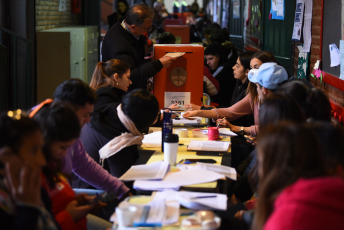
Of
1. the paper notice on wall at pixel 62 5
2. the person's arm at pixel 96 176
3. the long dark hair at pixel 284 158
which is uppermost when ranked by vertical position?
the paper notice on wall at pixel 62 5

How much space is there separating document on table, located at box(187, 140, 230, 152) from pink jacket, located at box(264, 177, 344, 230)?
208cm

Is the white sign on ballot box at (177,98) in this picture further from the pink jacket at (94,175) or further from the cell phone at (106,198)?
Result: the cell phone at (106,198)

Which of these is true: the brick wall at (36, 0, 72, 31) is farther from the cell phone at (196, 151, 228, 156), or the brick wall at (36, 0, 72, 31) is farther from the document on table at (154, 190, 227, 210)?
the document on table at (154, 190, 227, 210)

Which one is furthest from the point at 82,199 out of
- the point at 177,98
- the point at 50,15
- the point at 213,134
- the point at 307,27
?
the point at 50,15

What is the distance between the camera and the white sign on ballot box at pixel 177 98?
5.50 metres

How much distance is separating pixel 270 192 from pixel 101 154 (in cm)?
181

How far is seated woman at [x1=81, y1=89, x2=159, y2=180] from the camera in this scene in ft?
11.7

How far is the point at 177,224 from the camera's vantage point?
2.44 m

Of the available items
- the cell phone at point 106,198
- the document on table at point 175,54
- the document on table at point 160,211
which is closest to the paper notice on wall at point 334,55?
the document on table at point 175,54

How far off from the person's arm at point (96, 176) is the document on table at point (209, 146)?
2.64 ft

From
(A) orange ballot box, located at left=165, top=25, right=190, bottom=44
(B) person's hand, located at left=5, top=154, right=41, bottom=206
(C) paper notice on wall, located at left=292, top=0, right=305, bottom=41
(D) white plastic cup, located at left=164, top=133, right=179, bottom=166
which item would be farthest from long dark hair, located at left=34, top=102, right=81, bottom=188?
(A) orange ballot box, located at left=165, top=25, right=190, bottom=44

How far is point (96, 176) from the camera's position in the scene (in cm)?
332

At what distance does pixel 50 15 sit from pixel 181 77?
223 inches

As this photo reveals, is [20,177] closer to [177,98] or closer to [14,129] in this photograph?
[14,129]
